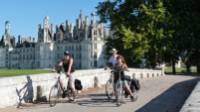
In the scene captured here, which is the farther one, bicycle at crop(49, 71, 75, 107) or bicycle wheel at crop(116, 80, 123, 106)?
bicycle wheel at crop(116, 80, 123, 106)

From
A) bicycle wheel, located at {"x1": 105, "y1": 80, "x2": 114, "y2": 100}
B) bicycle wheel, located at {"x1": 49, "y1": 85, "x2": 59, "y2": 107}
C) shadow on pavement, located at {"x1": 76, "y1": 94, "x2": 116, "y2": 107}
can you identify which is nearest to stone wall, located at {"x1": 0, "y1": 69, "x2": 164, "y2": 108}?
bicycle wheel, located at {"x1": 49, "y1": 85, "x2": 59, "y2": 107}

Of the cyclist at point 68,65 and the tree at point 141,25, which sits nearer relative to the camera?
the cyclist at point 68,65

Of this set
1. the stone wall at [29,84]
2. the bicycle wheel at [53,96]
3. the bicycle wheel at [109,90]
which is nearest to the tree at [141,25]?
the stone wall at [29,84]

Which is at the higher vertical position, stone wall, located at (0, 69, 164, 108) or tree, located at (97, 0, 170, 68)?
tree, located at (97, 0, 170, 68)

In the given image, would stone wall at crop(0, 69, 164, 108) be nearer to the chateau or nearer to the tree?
the tree

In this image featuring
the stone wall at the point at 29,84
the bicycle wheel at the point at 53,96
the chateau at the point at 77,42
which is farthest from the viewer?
the chateau at the point at 77,42

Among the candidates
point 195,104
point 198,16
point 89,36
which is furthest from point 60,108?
point 89,36

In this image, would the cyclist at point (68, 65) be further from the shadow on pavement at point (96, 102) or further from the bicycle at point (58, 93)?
the shadow on pavement at point (96, 102)

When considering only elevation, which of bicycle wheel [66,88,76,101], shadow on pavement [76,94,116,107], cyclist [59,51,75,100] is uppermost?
cyclist [59,51,75,100]

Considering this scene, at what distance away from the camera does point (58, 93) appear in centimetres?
1752

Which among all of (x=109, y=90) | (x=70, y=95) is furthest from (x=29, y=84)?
(x=109, y=90)

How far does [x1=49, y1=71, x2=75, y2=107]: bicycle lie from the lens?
17.0 metres

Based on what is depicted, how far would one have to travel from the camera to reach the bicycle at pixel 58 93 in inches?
Result: 671

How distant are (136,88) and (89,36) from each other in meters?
163
